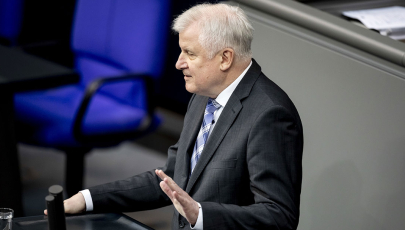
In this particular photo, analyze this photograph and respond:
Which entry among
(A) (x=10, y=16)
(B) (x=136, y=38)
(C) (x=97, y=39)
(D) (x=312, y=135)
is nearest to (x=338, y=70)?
(D) (x=312, y=135)

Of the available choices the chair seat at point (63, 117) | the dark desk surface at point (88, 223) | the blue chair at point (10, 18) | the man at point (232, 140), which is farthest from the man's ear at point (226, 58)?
the blue chair at point (10, 18)

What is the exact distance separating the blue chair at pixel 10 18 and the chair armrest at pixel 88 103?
905 millimetres

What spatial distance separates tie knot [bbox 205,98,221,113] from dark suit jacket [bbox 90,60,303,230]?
52mm

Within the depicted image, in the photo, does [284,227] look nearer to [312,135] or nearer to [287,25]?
[312,135]

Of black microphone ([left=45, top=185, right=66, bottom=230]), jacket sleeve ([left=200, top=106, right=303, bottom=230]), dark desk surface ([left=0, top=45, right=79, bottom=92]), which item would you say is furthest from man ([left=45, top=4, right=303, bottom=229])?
dark desk surface ([left=0, top=45, right=79, bottom=92])

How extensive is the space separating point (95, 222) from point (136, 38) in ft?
5.50

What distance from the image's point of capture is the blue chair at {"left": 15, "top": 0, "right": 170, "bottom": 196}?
10.2ft

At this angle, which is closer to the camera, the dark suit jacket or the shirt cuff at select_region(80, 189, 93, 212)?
the dark suit jacket

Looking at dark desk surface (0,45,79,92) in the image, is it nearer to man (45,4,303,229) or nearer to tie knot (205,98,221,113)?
man (45,4,303,229)

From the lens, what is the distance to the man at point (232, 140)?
152 cm

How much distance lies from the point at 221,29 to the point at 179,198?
17.2 inches

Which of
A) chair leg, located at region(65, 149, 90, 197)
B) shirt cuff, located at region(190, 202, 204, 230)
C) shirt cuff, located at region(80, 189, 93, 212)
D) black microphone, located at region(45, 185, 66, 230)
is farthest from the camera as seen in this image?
chair leg, located at region(65, 149, 90, 197)

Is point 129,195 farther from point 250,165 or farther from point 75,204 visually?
point 250,165

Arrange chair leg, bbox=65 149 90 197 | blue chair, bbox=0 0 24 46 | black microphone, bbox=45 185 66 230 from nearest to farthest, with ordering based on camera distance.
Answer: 1. black microphone, bbox=45 185 66 230
2. chair leg, bbox=65 149 90 197
3. blue chair, bbox=0 0 24 46
